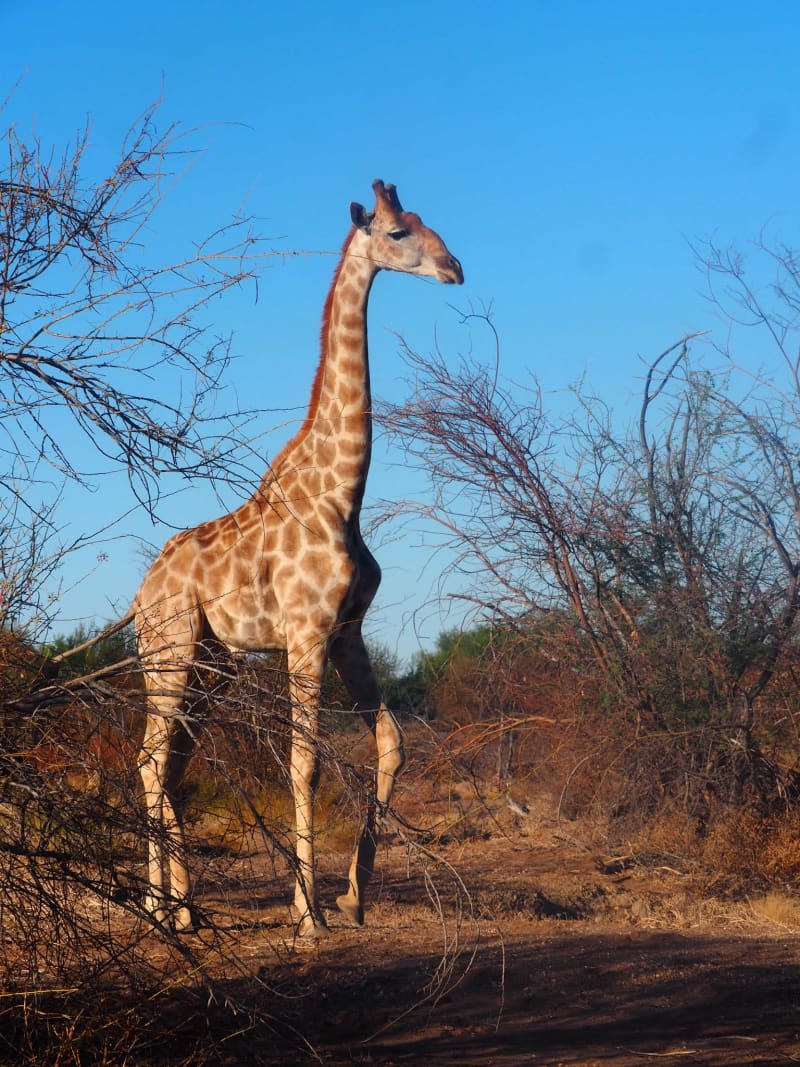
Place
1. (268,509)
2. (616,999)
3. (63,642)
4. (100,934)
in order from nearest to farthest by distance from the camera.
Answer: (100,934) < (616,999) < (268,509) < (63,642)

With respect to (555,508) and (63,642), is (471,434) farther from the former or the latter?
(63,642)

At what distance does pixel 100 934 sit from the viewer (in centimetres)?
407

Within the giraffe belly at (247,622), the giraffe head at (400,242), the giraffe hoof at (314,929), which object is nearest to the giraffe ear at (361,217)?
the giraffe head at (400,242)

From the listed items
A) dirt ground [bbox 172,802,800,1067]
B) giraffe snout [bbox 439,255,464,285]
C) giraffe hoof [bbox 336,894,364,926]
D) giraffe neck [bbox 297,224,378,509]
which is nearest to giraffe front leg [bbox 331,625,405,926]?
giraffe hoof [bbox 336,894,364,926]

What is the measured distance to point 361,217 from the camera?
7801mm

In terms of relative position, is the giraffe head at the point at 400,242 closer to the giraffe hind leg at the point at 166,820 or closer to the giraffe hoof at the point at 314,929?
the giraffe hind leg at the point at 166,820

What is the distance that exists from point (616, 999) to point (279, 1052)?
1.60 meters

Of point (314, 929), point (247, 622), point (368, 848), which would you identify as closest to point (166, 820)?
point (314, 929)

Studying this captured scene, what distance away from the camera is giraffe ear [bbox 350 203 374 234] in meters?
7.78

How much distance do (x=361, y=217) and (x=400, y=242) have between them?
1.11ft

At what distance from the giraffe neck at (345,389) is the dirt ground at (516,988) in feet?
8.23

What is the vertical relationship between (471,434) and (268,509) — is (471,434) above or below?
above

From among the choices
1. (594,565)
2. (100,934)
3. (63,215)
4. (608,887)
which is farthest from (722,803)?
(63,215)

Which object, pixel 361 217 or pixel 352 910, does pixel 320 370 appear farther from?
pixel 352 910
